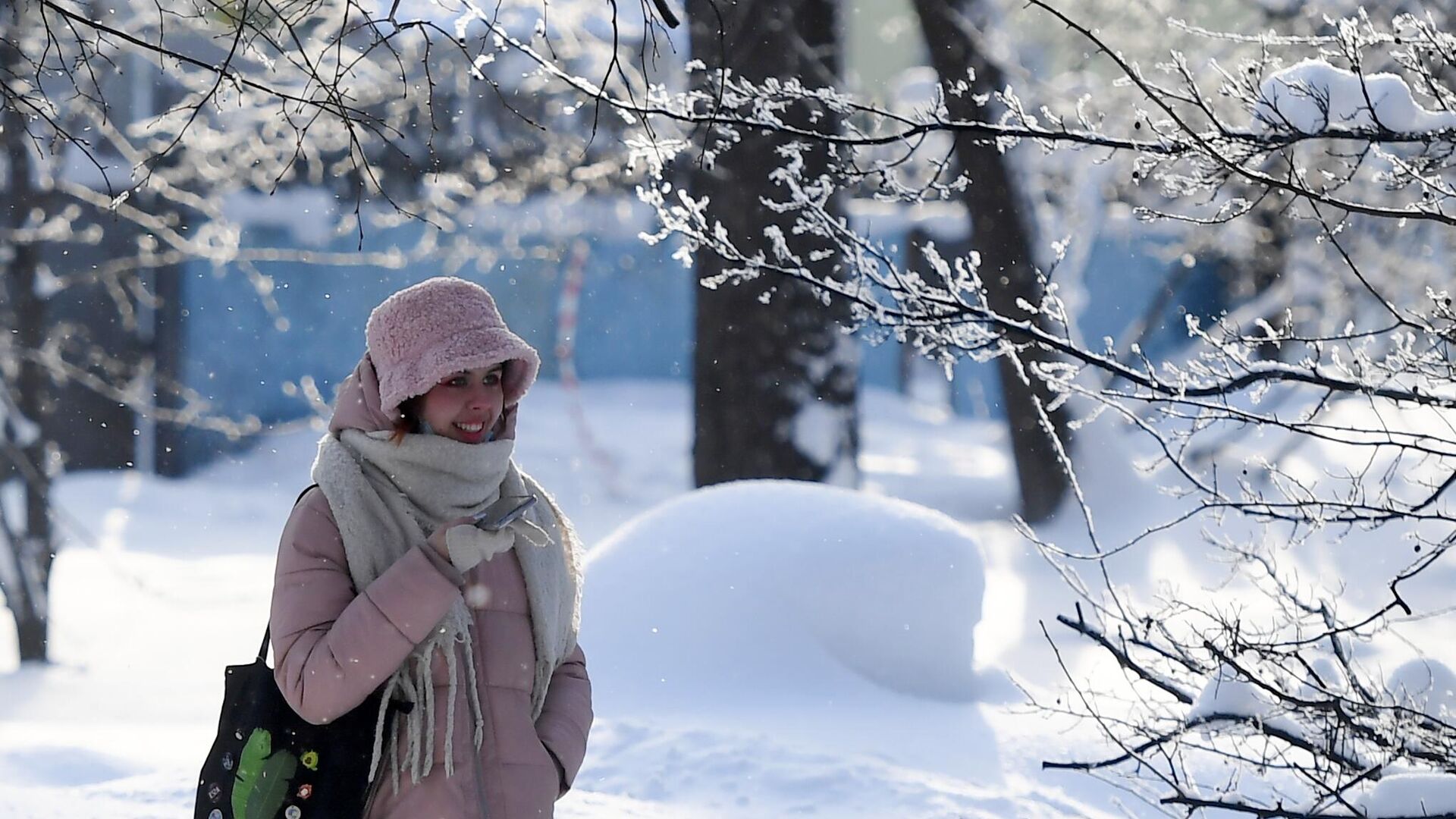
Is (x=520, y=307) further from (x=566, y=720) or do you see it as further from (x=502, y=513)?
(x=502, y=513)

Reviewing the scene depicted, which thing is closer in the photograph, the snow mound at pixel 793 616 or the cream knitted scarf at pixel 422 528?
the cream knitted scarf at pixel 422 528

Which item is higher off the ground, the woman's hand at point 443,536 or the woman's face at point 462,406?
the woman's face at point 462,406

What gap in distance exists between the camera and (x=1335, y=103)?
2.67 metres

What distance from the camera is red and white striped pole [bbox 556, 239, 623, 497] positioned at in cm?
1612

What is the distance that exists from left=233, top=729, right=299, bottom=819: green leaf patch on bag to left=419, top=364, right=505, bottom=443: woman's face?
536 millimetres

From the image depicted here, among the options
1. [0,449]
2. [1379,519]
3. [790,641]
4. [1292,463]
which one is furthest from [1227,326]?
[1292,463]

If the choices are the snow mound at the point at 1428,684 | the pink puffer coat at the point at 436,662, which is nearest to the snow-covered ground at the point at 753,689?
the snow mound at the point at 1428,684

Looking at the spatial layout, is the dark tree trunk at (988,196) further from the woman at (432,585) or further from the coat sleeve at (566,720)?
the woman at (432,585)

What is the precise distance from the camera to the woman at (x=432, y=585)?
2.06 meters

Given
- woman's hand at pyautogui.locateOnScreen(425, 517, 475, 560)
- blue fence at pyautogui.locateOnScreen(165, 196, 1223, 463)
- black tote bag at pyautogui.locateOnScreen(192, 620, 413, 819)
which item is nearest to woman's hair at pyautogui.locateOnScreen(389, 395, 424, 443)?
woman's hand at pyautogui.locateOnScreen(425, 517, 475, 560)

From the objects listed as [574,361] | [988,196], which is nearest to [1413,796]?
[988,196]

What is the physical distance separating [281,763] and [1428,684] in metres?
2.42

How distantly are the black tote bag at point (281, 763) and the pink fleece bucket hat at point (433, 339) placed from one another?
1.58ft

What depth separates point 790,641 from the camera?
572 centimetres
